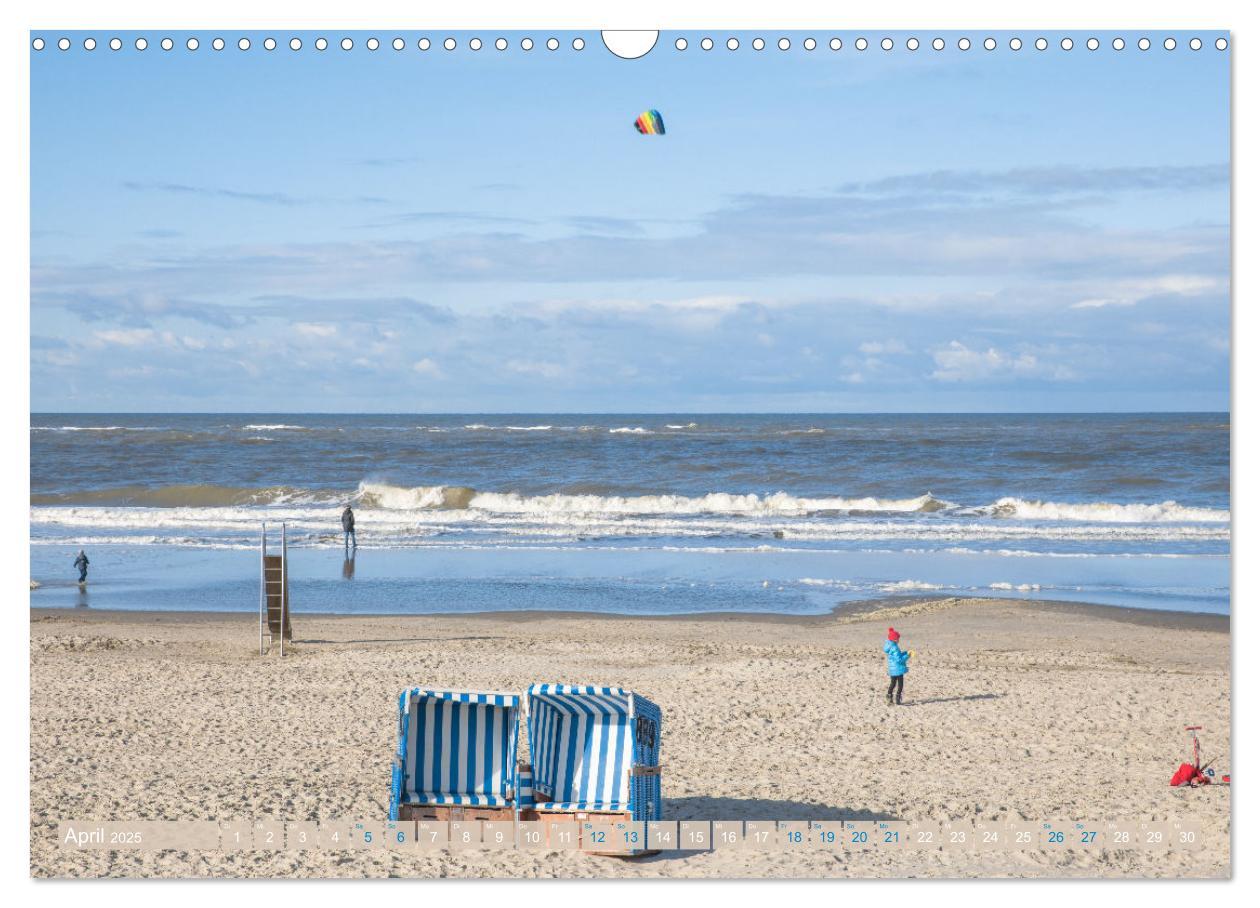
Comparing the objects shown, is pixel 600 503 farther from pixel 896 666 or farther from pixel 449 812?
pixel 449 812

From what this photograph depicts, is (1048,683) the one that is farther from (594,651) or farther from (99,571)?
(99,571)

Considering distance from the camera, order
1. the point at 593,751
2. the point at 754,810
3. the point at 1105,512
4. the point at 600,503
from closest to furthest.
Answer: the point at 593,751, the point at 754,810, the point at 1105,512, the point at 600,503

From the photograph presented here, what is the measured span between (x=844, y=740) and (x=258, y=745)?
5369 millimetres

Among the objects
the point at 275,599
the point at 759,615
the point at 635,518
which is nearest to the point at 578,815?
the point at 275,599

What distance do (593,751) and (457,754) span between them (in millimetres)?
876

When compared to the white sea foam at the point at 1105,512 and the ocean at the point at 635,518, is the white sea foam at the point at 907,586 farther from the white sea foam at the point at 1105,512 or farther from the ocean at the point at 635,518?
the white sea foam at the point at 1105,512

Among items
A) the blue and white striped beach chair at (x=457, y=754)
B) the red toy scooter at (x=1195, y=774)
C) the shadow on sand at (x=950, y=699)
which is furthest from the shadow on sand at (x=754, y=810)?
the shadow on sand at (x=950, y=699)

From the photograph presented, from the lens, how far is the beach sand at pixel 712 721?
22.2ft

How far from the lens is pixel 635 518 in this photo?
119ft

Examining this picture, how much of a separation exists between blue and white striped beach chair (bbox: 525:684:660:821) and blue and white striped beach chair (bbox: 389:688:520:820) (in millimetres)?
222

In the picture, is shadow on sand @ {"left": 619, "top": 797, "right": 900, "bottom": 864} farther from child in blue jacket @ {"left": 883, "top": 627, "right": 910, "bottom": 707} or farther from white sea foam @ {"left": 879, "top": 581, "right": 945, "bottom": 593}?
white sea foam @ {"left": 879, "top": 581, "right": 945, "bottom": 593}
